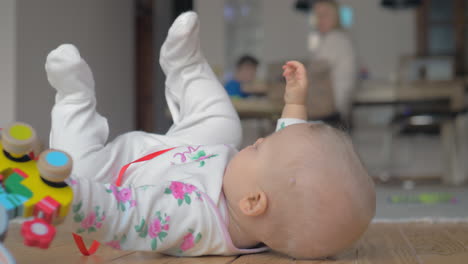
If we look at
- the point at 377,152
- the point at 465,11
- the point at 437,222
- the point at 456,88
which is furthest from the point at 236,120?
the point at 465,11

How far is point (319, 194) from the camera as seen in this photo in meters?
0.83

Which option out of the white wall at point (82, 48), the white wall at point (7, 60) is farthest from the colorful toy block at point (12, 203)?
the white wall at point (7, 60)

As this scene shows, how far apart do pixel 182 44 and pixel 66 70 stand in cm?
30

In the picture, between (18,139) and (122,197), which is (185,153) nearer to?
(122,197)

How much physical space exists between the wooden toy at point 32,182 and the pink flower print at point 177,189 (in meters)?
0.25

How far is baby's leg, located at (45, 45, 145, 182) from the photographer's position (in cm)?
103

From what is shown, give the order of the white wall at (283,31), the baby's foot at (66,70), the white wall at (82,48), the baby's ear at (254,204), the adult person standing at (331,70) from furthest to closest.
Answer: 1. the white wall at (283,31)
2. the adult person standing at (331,70)
3. the white wall at (82,48)
4. the baby's foot at (66,70)
5. the baby's ear at (254,204)

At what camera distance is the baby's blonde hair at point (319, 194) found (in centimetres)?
84

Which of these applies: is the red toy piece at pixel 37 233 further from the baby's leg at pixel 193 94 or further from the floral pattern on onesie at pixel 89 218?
the baby's leg at pixel 193 94

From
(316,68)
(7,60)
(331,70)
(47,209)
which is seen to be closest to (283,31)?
(331,70)

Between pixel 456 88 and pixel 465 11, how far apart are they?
2.48 metres

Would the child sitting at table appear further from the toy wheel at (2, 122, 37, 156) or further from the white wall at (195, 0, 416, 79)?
the white wall at (195, 0, 416, 79)

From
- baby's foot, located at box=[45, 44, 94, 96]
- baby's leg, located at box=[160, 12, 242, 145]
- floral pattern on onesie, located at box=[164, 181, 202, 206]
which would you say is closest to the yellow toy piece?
floral pattern on onesie, located at box=[164, 181, 202, 206]

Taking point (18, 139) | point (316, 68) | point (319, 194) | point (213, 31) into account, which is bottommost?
point (213, 31)
